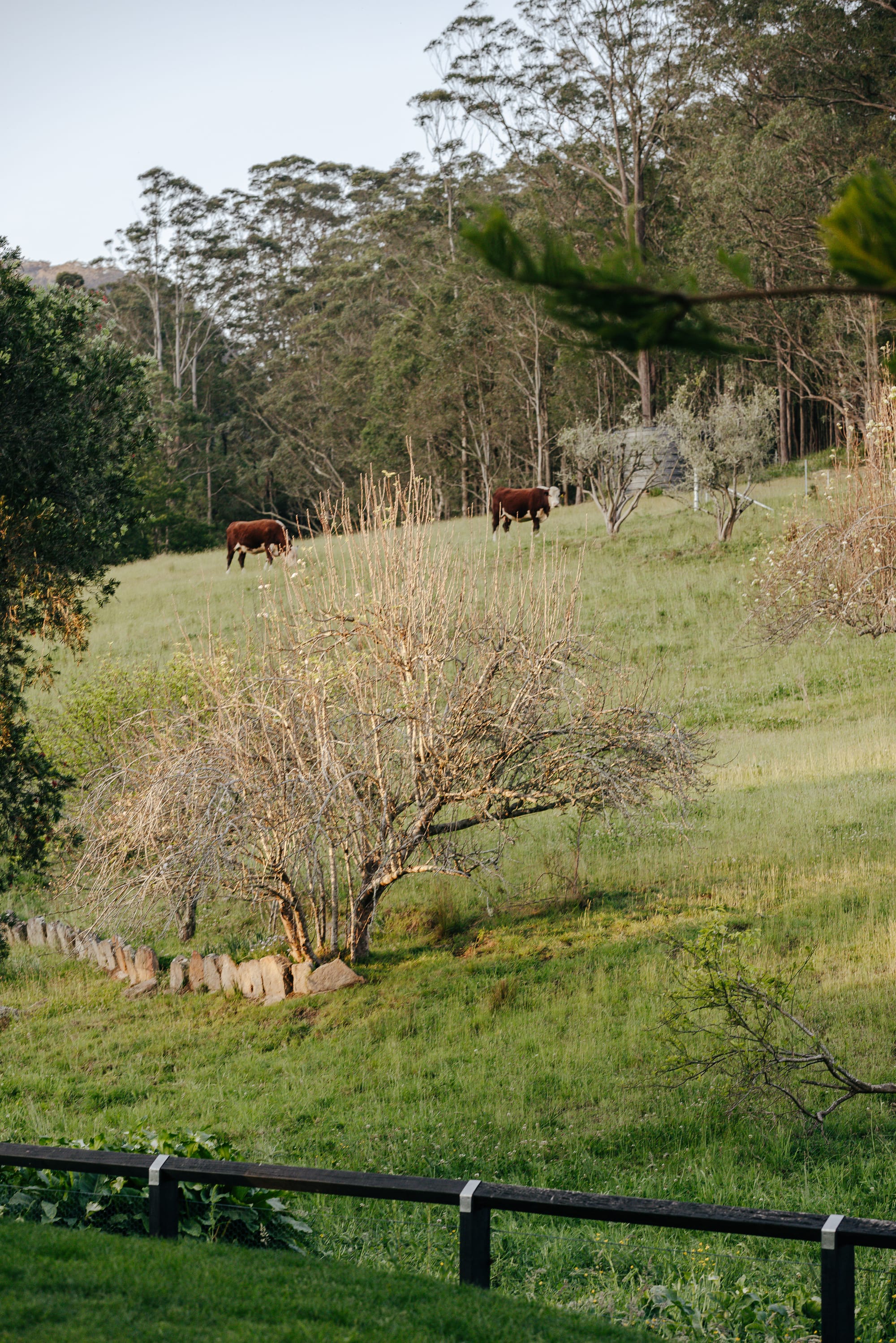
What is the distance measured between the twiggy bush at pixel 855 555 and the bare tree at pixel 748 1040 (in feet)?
13.3

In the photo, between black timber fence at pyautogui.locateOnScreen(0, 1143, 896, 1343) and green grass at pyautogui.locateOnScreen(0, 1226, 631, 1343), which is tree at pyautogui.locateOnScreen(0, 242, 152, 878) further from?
green grass at pyautogui.locateOnScreen(0, 1226, 631, 1343)

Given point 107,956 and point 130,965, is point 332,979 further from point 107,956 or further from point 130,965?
point 107,956

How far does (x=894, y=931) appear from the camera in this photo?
1110 cm

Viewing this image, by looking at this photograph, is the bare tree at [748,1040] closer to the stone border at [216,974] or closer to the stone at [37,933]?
the stone border at [216,974]

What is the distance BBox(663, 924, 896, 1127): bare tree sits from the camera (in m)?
7.48

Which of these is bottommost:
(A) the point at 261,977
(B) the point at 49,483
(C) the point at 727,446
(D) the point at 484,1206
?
(A) the point at 261,977

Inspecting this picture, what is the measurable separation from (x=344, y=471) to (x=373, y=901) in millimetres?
46123

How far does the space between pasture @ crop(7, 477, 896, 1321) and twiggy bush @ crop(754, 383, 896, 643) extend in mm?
2411

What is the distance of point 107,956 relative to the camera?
534 inches

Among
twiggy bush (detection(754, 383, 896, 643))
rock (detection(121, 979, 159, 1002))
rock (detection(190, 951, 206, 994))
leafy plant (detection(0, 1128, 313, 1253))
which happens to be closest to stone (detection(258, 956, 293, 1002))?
rock (detection(190, 951, 206, 994))

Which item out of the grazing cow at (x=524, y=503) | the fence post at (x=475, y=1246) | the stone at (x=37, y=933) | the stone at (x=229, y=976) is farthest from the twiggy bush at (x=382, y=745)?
the grazing cow at (x=524, y=503)

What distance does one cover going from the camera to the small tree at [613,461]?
34812 millimetres

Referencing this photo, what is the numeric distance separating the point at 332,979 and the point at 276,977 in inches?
23.1

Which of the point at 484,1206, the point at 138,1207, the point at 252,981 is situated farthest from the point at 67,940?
the point at 484,1206
